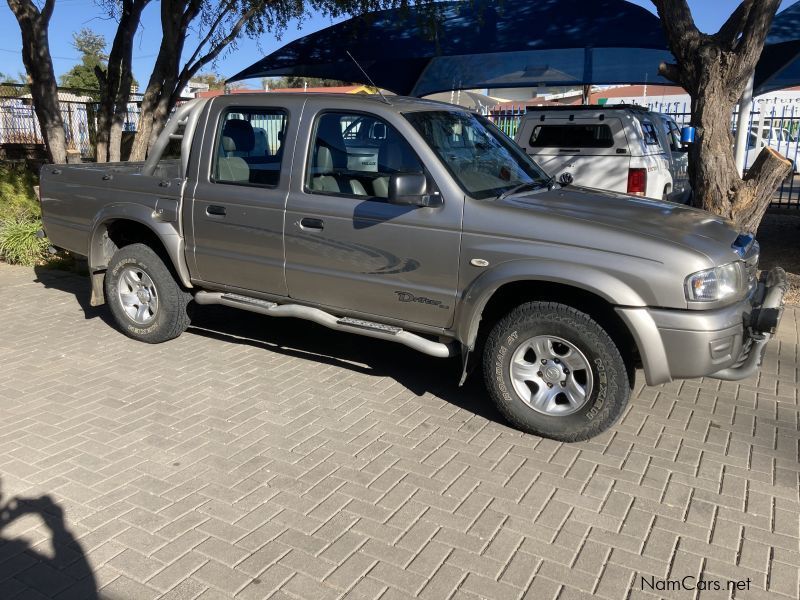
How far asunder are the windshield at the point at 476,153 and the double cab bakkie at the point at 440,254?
18 mm

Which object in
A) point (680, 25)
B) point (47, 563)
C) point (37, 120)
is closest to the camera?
point (47, 563)

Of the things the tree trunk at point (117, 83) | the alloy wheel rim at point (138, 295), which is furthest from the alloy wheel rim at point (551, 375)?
the tree trunk at point (117, 83)

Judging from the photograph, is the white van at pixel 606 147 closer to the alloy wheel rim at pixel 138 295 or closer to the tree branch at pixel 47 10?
the alloy wheel rim at pixel 138 295

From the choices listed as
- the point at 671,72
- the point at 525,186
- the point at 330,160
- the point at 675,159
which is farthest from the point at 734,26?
the point at 330,160

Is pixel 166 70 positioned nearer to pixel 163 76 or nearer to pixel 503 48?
pixel 163 76

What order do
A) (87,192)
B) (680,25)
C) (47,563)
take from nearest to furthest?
(47,563)
(87,192)
(680,25)

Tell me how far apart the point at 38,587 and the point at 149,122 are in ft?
29.6

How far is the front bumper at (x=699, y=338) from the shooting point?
3.80 m

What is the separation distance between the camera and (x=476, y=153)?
4.91m

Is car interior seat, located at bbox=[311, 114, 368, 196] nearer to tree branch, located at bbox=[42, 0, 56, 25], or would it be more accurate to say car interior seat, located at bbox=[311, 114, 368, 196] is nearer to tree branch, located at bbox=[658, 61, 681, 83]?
tree branch, located at bbox=[658, 61, 681, 83]

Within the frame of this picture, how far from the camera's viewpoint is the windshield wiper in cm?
459

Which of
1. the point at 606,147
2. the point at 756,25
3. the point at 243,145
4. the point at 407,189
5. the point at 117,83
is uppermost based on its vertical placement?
the point at 756,25

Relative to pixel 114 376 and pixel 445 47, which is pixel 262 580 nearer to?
pixel 114 376

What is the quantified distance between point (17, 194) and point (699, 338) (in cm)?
1142
